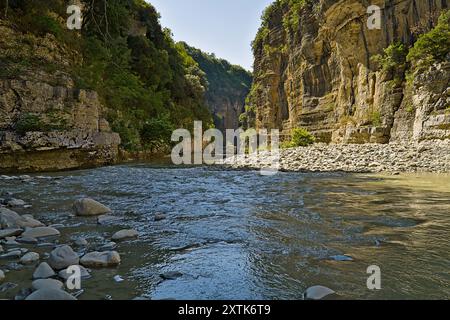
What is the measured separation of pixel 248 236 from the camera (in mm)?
3373

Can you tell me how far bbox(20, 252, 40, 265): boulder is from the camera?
7.80 feet

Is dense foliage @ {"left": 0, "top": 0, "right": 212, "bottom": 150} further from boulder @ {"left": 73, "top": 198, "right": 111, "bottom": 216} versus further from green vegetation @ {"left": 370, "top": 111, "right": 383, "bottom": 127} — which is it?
green vegetation @ {"left": 370, "top": 111, "right": 383, "bottom": 127}

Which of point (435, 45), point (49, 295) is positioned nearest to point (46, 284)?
point (49, 295)

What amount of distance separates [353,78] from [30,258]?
86.8ft

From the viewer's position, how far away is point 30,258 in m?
2.41

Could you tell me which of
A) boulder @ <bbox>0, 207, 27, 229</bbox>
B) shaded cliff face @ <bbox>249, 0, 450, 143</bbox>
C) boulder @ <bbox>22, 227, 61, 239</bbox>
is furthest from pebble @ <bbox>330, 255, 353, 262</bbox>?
shaded cliff face @ <bbox>249, 0, 450, 143</bbox>

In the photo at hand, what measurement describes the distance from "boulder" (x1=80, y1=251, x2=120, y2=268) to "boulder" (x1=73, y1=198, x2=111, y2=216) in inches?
69.9

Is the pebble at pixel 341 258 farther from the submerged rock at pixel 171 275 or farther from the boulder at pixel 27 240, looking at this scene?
the boulder at pixel 27 240

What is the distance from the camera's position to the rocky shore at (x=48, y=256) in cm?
190

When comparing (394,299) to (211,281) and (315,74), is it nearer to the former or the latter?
(211,281)

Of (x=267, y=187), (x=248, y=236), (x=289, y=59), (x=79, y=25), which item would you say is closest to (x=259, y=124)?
(x=289, y=59)

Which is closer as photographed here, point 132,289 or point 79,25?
point 132,289

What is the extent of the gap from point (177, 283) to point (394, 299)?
4.58 feet

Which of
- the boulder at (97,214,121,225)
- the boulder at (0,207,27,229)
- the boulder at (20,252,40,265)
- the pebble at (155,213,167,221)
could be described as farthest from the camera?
the pebble at (155,213,167,221)
